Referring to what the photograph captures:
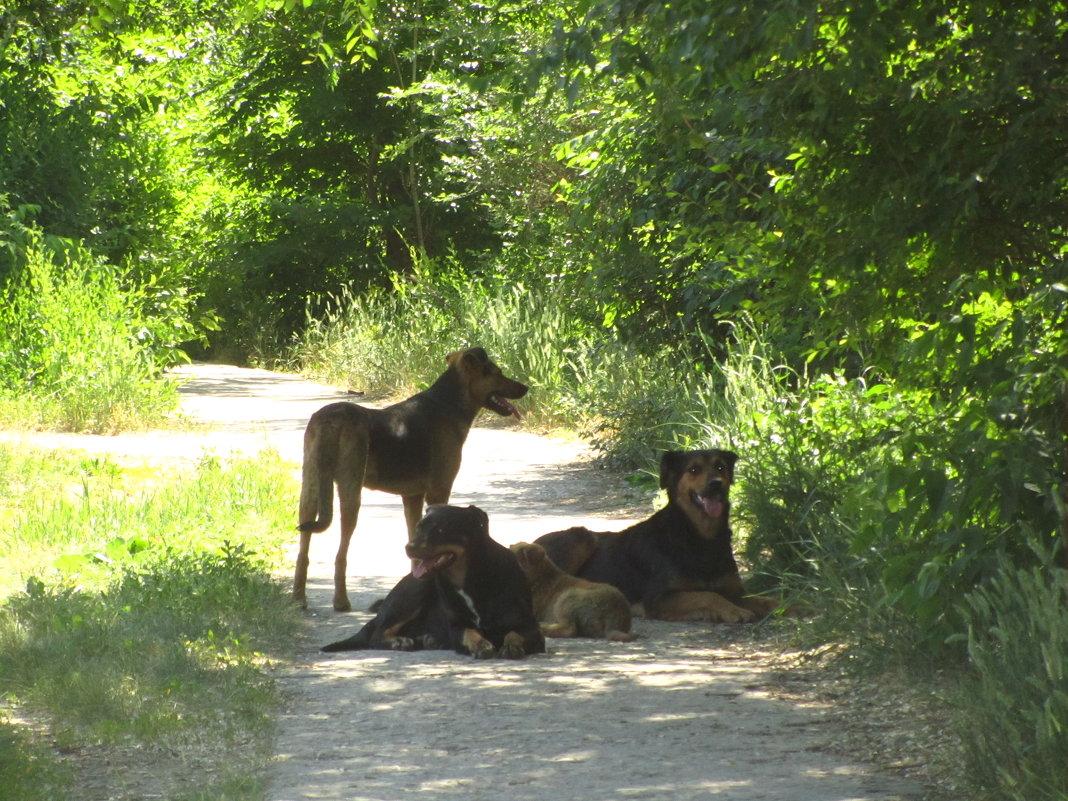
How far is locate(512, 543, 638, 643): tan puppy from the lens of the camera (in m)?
7.77

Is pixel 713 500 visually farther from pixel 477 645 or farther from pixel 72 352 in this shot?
pixel 72 352

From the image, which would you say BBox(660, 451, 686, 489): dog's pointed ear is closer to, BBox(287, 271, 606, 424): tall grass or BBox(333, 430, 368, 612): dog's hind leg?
BBox(333, 430, 368, 612): dog's hind leg

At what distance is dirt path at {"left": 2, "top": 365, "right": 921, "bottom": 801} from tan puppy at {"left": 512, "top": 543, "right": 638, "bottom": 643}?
6.6 inches

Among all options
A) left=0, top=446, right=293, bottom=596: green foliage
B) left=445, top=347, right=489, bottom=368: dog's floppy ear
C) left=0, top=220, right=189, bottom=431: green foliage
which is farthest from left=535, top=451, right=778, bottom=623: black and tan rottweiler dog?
left=0, top=220, right=189, bottom=431: green foliage

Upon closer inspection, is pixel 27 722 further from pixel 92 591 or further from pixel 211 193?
pixel 211 193

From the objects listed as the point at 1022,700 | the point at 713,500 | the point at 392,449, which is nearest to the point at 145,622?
the point at 392,449

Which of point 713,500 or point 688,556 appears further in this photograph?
point 688,556

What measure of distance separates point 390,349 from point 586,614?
1633cm

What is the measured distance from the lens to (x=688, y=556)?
822cm

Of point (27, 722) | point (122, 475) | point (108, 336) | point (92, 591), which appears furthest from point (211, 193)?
point (27, 722)

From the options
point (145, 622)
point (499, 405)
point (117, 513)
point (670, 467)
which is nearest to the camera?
point (145, 622)

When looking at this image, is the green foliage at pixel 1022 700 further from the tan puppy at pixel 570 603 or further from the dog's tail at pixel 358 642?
the dog's tail at pixel 358 642

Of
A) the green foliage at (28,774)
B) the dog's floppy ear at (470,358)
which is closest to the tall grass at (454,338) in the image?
the dog's floppy ear at (470,358)

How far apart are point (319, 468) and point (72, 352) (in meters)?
9.34
